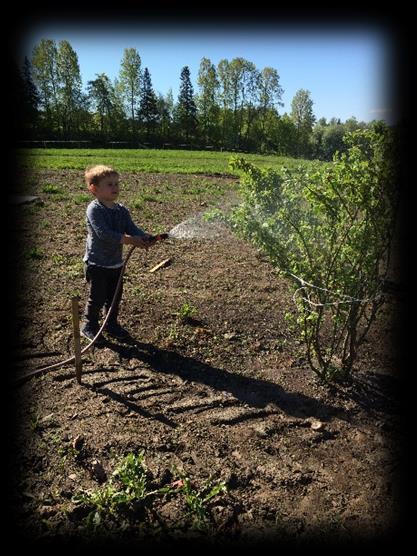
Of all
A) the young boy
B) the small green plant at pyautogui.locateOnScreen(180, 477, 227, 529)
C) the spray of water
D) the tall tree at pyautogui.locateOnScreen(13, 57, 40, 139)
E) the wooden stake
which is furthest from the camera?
the tall tree at pyautogui.locateOnScreen(13, 57, 40, 139)

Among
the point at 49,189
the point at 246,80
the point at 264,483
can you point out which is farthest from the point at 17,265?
the point at 246,80

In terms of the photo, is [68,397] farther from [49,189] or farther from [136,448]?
[49,189]

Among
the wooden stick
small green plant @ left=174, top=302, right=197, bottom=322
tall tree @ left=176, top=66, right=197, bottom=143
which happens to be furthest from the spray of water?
tall tree @ left=176, top=66, right=197, bottom=143

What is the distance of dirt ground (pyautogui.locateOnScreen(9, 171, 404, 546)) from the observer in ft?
8.25

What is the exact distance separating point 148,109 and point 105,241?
48459 millimetres

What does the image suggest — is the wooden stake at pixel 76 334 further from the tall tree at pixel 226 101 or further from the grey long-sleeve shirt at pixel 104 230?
the tall tree at pixel 226 101

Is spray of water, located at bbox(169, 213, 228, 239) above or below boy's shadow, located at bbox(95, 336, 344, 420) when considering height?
above

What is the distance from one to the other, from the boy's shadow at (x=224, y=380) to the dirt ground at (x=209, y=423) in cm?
2

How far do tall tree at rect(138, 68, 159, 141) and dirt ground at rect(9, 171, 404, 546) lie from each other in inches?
1808

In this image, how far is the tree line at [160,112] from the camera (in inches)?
1337

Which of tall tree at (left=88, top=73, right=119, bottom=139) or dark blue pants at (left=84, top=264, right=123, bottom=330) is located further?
tall tree at (left=88, top=73, right=119, bottom=139)

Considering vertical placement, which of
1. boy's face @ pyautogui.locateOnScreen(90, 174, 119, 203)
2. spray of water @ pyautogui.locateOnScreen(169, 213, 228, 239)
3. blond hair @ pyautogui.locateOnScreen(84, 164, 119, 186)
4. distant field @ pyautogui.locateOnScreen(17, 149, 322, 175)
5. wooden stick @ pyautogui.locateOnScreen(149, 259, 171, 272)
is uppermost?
distant field @ pyautogui.locateOnScreen(17, 149, 322, 175)

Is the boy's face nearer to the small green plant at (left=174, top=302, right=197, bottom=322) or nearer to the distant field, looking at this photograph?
the small green plant at (left=174, top=302, right=197, bottom=322)

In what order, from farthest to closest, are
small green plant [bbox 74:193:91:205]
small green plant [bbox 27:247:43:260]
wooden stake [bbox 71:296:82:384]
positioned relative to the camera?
small green plant [bbox 74:193:91:205], small green plant [bbox 27:247:43:260], wooden stake [bbox 71:296:82:384]
